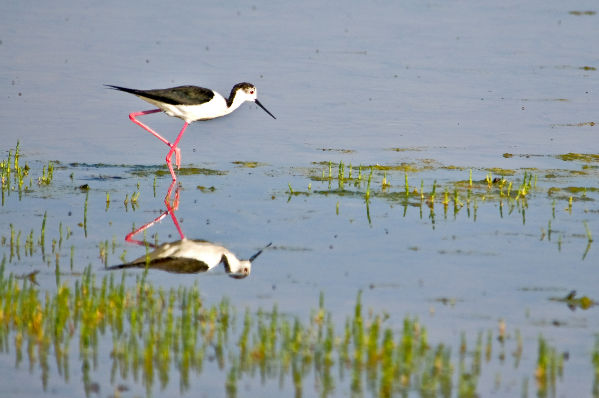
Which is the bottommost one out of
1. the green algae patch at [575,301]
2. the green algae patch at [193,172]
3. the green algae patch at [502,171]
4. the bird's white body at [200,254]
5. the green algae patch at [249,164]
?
the green algae patch at [575,301]

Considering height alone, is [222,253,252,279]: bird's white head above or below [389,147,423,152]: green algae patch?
below

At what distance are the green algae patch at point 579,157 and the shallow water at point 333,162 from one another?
0.13 meters

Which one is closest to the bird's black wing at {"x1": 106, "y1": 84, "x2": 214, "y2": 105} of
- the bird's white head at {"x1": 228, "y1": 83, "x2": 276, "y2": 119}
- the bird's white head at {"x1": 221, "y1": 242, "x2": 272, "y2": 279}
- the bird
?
the bird

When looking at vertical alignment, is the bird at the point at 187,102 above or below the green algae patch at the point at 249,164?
above

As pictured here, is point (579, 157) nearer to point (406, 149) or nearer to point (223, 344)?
point (406, 149)

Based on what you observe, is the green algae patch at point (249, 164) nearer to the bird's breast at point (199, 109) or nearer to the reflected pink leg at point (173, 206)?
A: the bird's breast at point (199, 109)

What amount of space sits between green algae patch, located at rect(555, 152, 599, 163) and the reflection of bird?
4.84 meters

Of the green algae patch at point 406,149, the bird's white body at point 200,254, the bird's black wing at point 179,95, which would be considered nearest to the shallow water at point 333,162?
the green algae patch at point 406,149

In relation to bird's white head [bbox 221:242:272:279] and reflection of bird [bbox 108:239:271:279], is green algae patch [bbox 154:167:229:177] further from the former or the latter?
bird's white head [bbox 221:242:272:279]

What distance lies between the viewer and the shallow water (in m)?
7.32

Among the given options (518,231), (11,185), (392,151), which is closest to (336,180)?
(392,151)

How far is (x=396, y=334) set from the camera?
663cm

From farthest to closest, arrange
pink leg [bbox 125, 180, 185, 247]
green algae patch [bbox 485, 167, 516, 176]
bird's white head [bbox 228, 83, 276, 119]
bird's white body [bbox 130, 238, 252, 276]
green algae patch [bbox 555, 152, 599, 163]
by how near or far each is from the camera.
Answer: bird's white head [bbox 228, 83, 276, 119] → green algae patch [bbox 555, 152, 599, 163] → green algae patch [bbox 485, 167, 516, 176] → pink leg [bbox 125, 180, 185, 247] → bird's white body [bbox 130, 238, 252, 276]

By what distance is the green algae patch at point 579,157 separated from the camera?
39.8 ft
